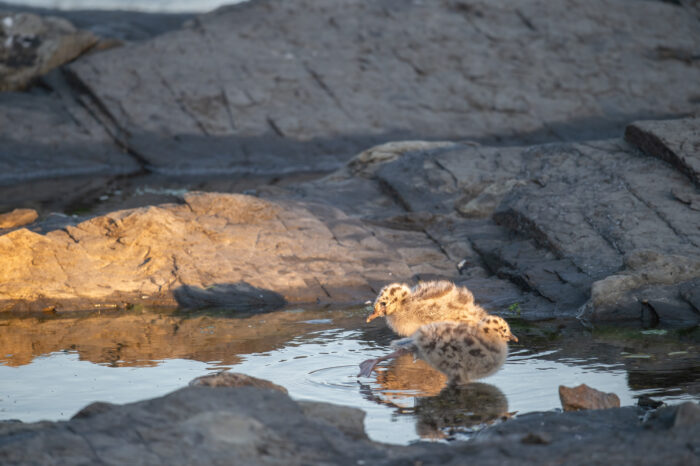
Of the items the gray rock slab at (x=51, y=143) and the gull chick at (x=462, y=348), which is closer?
the gull chick at (x=462, y=348)

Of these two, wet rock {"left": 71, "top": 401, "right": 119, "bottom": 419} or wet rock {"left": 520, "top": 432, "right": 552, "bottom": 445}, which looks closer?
wet rock {"left": 520, "top": 432, "right": 552, "bottom": 445}

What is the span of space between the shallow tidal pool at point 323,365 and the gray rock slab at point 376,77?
39.3ft

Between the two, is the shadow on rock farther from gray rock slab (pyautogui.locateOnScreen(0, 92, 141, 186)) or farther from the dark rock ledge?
gray rock slab (pyautogui.locateOnScreen(0, 92, 141, 186))

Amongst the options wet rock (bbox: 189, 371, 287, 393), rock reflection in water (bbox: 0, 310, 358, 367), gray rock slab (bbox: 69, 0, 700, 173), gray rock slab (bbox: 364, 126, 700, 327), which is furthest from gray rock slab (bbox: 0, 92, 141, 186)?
wet rock (bbox: 189, 371, 287, 393)

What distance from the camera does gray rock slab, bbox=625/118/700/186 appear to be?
9609mm

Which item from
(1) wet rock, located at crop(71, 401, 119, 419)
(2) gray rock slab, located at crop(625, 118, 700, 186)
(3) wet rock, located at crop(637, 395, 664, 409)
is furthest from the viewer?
(2) gray rock slab, located at crop(625, 118, 700, 186)

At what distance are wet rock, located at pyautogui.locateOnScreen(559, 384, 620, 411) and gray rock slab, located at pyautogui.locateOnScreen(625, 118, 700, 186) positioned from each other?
4.95 metres

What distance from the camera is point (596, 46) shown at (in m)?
22.2

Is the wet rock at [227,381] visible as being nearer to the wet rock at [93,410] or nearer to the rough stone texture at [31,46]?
the wet rock at [93,410]

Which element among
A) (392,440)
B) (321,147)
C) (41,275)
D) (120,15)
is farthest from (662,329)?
(120,15)

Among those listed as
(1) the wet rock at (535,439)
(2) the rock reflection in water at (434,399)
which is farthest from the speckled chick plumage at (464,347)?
(1) the wet rock at (535,439)

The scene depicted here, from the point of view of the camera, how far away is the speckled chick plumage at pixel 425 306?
7.20 metres

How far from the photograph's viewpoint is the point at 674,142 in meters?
9.91

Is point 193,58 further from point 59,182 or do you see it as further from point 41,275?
point 41,275
